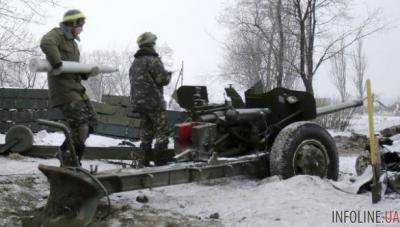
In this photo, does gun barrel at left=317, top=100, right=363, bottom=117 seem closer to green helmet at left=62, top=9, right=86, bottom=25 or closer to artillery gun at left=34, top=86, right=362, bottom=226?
artillery gun at left=34, top=86, right=362, bottom=226

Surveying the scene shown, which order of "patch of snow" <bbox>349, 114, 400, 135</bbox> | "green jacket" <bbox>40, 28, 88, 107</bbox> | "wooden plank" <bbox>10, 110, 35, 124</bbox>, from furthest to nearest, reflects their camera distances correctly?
1. "patch of snow" <bbox>349, 114, 400, 135</bbox>
2. "wooden plank" <bbox>10, 110, 35, 124</bbox>
3. "green jacket" <bbox>40, 28, 88, 107</bbox>

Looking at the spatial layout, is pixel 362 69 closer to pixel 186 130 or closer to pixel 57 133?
pixel 57 133

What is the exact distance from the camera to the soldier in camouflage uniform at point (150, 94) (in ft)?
24.4

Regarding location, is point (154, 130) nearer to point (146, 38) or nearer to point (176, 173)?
point (146, 38)

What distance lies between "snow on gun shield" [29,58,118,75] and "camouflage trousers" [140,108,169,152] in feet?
3.97

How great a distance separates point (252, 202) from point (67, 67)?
8.16ft

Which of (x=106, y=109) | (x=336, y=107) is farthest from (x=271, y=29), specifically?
(x=336, y=107)

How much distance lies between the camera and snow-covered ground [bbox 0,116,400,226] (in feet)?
16.4

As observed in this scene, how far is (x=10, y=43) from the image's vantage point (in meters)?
15.5

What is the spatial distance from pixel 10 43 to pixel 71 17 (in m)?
9.99

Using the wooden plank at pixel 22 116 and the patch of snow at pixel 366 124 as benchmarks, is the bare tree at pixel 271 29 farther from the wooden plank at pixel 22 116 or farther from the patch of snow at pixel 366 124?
the wooden plank at pixel 22 116

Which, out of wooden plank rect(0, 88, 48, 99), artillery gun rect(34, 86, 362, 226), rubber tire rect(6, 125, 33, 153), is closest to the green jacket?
artillery gun rect(34, 86, 362, 226)

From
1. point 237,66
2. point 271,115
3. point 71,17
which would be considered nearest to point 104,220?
point 71,17

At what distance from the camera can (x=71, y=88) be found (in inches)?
246
